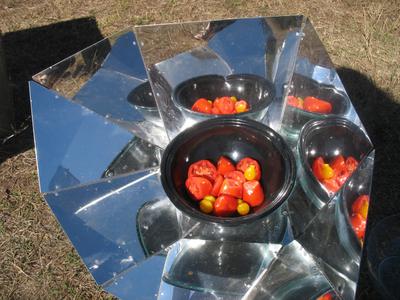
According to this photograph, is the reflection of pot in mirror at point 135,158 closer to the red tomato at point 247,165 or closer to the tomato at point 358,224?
the red tomato at point 247,165

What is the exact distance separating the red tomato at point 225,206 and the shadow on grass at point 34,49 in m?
2.49

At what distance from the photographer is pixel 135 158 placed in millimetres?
2355

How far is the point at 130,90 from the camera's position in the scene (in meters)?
2.55

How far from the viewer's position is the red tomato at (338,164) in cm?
200

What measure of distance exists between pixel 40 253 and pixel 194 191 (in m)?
1.68

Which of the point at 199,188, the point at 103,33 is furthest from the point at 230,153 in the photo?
the point at 103,33

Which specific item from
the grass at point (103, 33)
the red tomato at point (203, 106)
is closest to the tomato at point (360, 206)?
the red tomato at point (203, 106)

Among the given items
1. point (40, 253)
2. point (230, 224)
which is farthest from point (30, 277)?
point (230, 224)

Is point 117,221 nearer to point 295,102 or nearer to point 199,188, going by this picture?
point 199,188

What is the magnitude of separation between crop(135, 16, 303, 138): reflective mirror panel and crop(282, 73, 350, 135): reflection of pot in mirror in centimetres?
5

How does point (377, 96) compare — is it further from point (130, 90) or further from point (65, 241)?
point (65, 241)

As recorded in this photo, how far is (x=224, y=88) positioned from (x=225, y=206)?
0.79 metres

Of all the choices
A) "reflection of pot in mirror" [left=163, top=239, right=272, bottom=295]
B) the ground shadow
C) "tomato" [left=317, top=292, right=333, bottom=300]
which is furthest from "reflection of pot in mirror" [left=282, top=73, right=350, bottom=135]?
the ground shadow

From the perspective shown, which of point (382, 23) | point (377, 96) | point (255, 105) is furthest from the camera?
point (382, 23)
